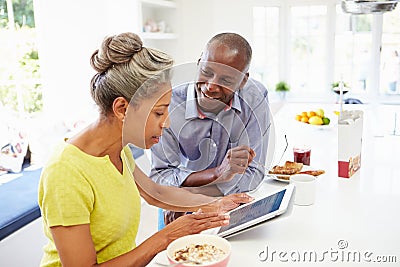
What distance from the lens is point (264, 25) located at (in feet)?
14.7

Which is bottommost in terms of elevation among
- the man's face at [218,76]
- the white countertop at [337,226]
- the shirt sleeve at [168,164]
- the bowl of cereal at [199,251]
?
the white countertop at [337,226]

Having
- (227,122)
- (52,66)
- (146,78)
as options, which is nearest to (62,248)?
(146,78)

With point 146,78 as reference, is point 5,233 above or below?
below

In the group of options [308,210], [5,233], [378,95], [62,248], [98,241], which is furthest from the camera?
[378,95]

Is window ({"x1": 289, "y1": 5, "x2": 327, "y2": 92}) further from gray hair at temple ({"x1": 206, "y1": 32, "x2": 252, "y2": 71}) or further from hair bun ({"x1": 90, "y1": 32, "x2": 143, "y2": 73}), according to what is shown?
hair bun ({"x1": 90, "y1": 32, "x2": 143, "y2": 73})

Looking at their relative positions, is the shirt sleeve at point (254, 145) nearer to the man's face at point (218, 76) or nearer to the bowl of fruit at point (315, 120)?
the man's face at point (218, 76)

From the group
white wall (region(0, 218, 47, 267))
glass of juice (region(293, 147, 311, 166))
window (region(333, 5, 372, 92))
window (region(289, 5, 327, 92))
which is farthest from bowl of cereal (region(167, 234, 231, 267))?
window (region(289, 5, 327, 92))

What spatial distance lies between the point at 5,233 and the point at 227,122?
3.84 ft

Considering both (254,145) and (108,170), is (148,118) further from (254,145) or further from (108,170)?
(254,145)

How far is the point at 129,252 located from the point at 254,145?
1.88ft

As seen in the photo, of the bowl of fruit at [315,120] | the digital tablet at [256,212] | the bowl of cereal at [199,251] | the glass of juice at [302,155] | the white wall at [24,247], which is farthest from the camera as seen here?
the bowl of fruit at [315,120]

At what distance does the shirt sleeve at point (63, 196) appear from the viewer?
0.98 metres

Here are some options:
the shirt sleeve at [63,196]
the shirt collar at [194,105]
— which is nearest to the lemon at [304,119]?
the shirt collar at [194,105]

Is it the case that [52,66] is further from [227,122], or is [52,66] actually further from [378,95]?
[378,95]
